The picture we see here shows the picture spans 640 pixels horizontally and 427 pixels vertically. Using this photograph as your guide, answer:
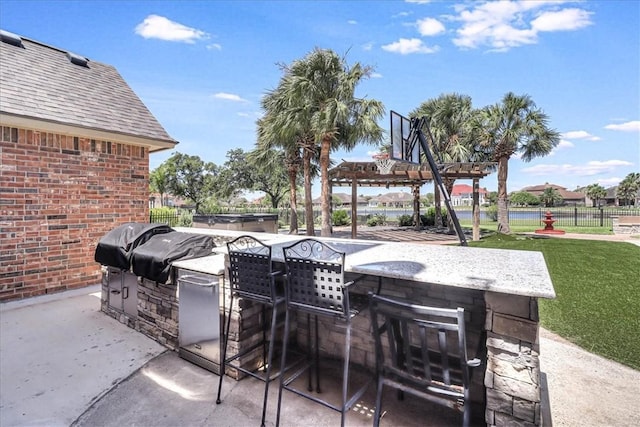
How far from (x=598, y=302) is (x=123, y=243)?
24.0ft

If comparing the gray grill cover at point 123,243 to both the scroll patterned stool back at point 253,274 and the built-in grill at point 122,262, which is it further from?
the scroll patterned stool back at point 253,274

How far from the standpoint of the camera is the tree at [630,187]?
150 ft

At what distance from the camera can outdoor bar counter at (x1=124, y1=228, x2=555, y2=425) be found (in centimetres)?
169

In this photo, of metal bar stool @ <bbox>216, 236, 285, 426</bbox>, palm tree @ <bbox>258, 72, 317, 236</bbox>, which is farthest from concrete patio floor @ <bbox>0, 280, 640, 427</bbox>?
palm tree @ <bbox>258, 72, 317, 236</bbox>

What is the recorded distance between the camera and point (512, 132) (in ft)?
45.0

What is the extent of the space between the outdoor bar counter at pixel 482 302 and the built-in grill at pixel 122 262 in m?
1.25

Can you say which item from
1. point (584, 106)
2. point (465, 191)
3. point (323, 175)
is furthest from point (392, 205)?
point (323, 175)

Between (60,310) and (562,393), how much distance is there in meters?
6.34

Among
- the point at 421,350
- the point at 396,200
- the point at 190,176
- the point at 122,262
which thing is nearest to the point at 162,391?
the point at 122,262

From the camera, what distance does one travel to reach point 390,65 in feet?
33.1

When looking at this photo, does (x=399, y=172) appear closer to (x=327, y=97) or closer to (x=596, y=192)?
(x=327, y=97)

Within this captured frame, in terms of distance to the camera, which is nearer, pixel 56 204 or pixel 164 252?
pixel 164 252

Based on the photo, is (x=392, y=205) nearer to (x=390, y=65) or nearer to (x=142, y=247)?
(x=390, y=65)

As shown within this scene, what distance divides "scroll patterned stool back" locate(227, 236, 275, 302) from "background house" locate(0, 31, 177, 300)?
4.94 meters
